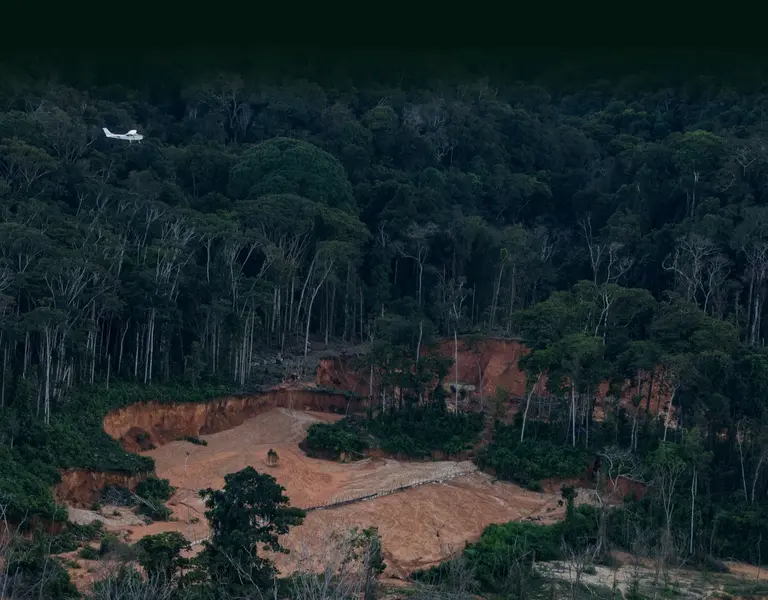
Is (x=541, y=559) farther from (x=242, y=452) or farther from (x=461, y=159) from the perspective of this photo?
(x=461, y=159)

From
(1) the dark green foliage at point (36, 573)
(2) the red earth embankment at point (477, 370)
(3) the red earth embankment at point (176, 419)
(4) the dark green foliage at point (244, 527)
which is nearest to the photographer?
(1) the dark green foliage at point (36, 573)

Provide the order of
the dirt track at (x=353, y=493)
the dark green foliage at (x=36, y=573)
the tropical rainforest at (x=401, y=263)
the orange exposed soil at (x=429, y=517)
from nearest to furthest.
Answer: the dark green foliage at (x=36, y=573), the orange exposed soil at (x=429, y=517), the dirt track at (x=353, y=493), the tropical rainforest at (x=401, y=263)

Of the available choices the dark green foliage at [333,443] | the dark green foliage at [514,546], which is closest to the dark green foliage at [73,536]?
the dark green foliage at [514,546]

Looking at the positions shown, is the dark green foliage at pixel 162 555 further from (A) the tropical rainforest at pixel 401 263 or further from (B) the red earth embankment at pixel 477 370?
(B) the red earth embankment at pixel 477 370

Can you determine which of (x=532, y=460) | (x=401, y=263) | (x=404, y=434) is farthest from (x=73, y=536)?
(x=401, y=263)

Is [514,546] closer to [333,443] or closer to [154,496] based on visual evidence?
[154,496]

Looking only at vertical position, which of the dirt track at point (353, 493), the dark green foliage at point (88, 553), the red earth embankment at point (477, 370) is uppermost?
the red earth embankment at point (477, 370)

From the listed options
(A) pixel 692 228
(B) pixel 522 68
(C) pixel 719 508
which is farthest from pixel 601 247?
(B) pixel 522 68
